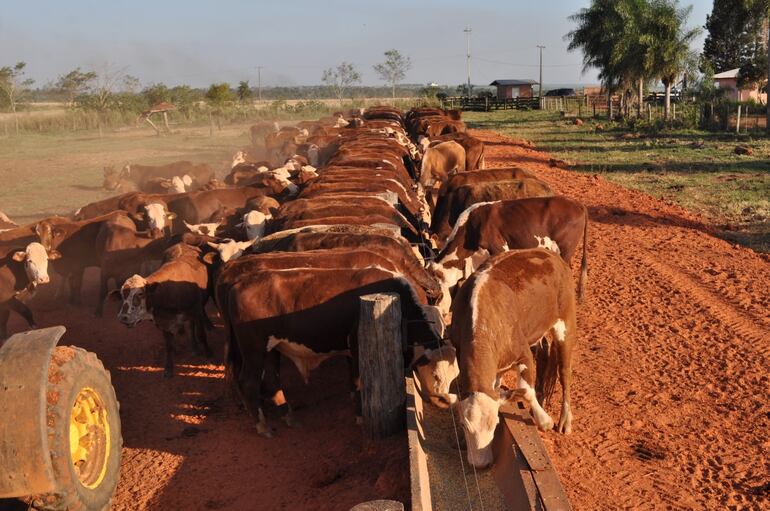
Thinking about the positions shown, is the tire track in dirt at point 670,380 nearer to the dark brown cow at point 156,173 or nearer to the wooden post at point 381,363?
the wooden post at point 381,363

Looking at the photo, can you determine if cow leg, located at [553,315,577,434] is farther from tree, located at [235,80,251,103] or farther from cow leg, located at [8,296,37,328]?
tree, located at [235,80,251,103]

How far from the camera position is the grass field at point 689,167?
1593 centimetres

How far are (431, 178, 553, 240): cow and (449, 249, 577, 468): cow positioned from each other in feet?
17.2

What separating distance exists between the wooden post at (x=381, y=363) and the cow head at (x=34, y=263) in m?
6.80

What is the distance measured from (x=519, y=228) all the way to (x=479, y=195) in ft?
7.23

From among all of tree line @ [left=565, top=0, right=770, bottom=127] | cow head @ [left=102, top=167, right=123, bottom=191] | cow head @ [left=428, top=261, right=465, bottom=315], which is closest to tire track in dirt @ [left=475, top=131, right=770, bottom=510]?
cow head @ [left=428, top=261, right=465, bottom=315]

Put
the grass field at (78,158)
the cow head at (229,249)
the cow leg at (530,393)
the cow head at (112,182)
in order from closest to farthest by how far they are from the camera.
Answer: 1. the cow leg at (530,393)
2. the cow head at (229,249)
3. the grass field at (78,158)
4. the cow head at (112,182)

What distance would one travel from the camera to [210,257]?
10.1m

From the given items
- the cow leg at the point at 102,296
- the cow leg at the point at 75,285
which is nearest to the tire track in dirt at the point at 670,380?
the cow leg at the point at 102,296

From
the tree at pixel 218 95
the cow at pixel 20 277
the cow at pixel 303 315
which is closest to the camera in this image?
the cow at pixel 303 315

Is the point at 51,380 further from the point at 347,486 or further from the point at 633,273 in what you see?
the point at 633,273

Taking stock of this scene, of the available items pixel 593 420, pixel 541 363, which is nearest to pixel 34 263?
pixel 541 363

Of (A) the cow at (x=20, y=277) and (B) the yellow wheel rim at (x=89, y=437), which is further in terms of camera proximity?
(A) the cow at (x=20, y=277)

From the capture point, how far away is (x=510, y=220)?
1053 cm
